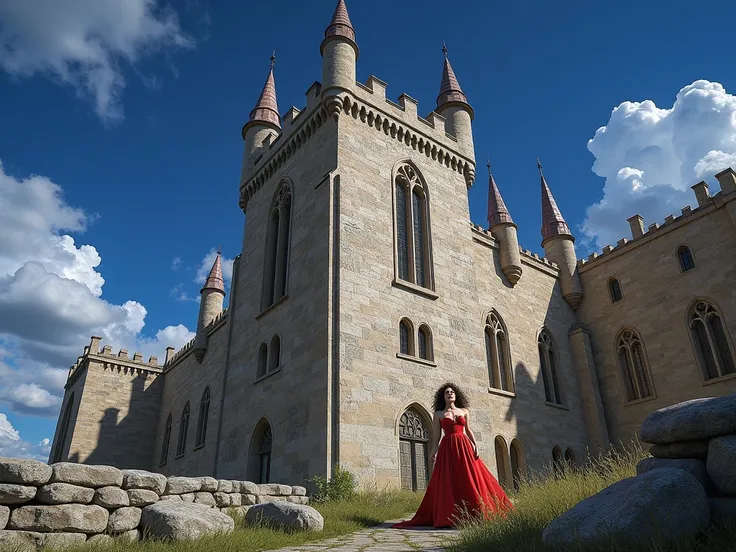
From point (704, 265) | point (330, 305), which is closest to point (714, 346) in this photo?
point (704, 265)

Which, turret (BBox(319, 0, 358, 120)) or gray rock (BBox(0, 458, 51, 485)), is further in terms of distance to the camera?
turret (BBox(319, 0, 358, 120))

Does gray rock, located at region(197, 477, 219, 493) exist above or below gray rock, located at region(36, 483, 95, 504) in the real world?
above

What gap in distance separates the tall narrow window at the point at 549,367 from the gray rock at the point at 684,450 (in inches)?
611

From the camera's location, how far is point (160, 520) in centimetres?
643

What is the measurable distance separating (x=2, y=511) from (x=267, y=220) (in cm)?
1463

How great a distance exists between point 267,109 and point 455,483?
1946 cm

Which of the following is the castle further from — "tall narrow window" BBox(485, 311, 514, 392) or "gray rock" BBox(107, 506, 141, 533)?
"gray rock" BBox(107, 506, 141, 533)

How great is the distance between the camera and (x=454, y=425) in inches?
339

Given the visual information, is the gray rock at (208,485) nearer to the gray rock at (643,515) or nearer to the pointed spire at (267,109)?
the gray rock at (643,515)

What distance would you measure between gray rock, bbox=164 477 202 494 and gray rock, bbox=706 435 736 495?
22.2ft

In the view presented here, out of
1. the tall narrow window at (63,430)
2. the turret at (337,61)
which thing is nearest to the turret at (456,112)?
the turret at (337,61)

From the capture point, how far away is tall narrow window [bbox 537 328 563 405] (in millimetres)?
20391

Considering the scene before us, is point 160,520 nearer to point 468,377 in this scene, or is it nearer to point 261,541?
point 261,541

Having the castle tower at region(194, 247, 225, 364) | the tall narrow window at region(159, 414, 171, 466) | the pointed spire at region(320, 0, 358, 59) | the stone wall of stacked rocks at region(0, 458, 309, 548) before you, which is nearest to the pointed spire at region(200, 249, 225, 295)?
the castle tower at region(194, 247, 225, 364)
